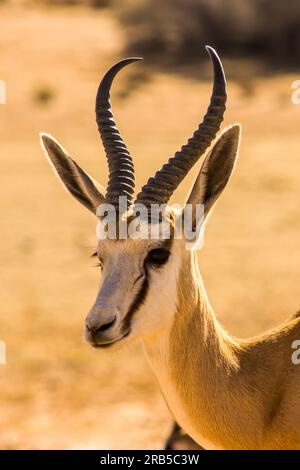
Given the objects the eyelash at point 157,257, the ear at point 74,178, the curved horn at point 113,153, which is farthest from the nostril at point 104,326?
the ear at point 74,178

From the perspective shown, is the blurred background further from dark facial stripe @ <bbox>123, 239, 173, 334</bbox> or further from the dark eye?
the dark eye

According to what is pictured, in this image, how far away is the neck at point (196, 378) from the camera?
5734 mm

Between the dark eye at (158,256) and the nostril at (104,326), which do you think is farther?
the dark eye at (158,256)

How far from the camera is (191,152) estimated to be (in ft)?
19.4

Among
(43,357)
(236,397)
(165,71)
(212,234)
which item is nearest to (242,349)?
(236,397)

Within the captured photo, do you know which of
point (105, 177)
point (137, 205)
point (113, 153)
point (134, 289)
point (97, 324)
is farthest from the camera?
point (105, 177)

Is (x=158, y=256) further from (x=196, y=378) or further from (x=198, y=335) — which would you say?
(x=196, y=378)

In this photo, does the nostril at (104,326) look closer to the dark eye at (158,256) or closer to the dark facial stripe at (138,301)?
the dark facial stripe at (138,301)

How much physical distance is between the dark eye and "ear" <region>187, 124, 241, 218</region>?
373mm

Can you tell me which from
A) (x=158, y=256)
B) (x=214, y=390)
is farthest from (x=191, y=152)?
(x=214, y=390)

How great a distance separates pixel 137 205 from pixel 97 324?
0.88m

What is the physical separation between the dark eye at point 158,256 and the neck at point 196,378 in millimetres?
177
